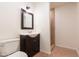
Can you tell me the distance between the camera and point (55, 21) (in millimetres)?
4441

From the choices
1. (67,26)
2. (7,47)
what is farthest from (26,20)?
(67,26)

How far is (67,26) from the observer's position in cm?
405

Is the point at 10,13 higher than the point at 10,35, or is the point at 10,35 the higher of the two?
the point at 10,13

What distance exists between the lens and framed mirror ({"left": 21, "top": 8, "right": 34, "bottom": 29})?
3.02 metres

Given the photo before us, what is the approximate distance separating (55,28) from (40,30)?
3.87 ft

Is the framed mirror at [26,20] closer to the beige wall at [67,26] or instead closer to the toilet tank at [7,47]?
the toilet tank at [7,47]

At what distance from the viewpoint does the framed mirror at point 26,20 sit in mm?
3017

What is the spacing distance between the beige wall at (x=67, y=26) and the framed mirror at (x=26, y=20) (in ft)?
4.75

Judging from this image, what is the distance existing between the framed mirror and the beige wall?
4.75 ft

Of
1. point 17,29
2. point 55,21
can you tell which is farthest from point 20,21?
point 55,21

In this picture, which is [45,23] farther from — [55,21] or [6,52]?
[6,52]

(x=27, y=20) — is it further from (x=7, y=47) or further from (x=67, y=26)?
(x=67, y=26)

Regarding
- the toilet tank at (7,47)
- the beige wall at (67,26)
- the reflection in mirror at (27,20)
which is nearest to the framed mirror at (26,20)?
the reflection in mirror at (27,20)

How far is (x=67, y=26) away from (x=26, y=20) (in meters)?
1.93
